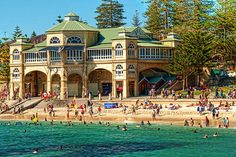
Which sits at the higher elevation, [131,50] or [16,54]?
[16,54]

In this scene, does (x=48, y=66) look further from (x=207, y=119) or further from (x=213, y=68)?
(x=207, y=119)

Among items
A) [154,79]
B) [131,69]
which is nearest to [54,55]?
[131,69]

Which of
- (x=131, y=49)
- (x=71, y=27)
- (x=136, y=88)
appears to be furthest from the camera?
(x=71, y=27)

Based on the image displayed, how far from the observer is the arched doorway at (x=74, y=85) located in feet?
289

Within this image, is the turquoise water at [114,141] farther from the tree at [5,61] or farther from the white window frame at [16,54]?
the tree at [5,61]

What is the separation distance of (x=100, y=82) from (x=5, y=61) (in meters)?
29.8

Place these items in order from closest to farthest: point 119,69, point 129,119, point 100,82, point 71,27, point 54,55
A: 1. point 129,119
2. point 119,69
3. point 54,55
4. point 71,27
5. point 100,82

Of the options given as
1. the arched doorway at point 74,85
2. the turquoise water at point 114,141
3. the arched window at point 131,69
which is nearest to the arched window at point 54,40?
the arched doorway at point 74,85

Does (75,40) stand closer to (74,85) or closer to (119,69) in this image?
(74,85)

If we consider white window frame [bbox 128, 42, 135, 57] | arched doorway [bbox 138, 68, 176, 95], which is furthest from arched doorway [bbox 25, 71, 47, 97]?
arched doorway [bbox 138, 68, 176, 95]

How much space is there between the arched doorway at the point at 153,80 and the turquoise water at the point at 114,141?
67.8ft

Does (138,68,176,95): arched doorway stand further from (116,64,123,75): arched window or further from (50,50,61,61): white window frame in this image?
(50,50,61,61): white window frame

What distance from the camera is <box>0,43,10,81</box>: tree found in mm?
103250

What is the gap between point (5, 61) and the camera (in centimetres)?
11044
